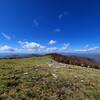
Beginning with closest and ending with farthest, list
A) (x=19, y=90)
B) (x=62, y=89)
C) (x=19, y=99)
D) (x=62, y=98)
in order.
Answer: (x=19, y=99), (x=62, y=98), (x=19, y=90), (x=62, y=89)

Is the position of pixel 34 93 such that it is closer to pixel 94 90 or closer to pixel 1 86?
pixel 1 86

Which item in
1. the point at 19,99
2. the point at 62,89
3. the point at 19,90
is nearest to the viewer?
the point at 19,99

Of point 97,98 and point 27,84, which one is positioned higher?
point 27,84

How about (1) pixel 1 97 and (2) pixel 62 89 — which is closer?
(1) pixel 1 97

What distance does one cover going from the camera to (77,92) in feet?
34.7

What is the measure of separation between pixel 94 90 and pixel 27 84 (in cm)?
561

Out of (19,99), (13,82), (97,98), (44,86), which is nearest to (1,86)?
(13,82)

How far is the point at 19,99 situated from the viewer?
8508 mm

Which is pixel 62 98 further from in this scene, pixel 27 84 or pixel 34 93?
pixel 27 84

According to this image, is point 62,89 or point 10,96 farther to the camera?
point 62,89

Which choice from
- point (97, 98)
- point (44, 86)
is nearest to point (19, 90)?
point (44, 86)

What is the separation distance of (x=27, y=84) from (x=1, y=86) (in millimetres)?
2095

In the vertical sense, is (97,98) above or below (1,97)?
below

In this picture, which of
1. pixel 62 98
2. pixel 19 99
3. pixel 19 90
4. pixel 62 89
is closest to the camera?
pixel 19 99
